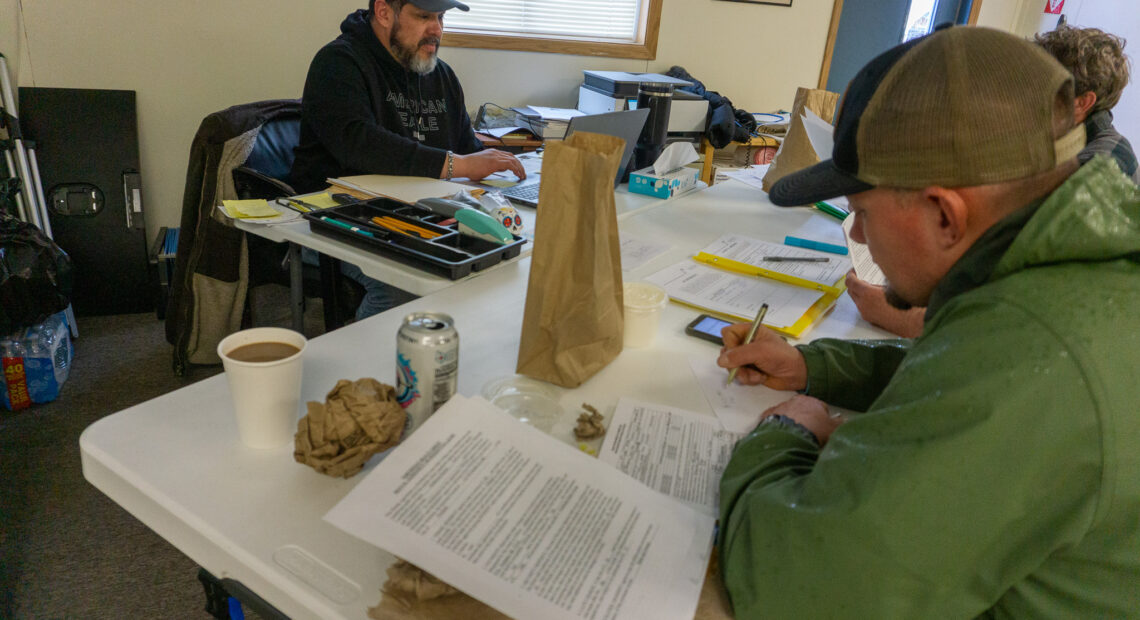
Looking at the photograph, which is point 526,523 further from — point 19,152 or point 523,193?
point 19,152

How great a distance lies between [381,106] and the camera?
90.7 inches

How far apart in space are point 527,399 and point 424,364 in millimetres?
214

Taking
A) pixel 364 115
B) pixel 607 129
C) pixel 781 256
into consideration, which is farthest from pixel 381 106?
pixel 781 256

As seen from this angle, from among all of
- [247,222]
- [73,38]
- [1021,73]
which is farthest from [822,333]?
[73,38]

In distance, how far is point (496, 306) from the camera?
1271 mm

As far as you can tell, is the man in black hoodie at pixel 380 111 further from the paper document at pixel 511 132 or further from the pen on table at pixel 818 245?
the pen on table at pixel 818 245

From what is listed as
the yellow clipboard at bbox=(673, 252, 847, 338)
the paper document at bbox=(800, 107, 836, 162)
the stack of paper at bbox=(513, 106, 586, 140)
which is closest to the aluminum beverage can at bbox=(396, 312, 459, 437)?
the yellow clipboard at bbox=(673, 252, 847, 338)

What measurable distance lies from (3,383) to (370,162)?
4.21 ft

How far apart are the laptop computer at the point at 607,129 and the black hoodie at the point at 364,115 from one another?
249 millimetres

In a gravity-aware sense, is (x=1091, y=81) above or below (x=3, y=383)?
above

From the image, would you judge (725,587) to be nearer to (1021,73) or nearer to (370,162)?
(1021,73)

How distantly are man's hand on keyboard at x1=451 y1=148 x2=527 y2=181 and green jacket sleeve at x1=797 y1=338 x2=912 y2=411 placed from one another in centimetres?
131

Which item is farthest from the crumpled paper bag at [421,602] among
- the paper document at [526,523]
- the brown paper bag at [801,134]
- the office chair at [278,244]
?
the brown paper bag at [801,134]

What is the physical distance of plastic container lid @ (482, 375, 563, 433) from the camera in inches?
37.0
